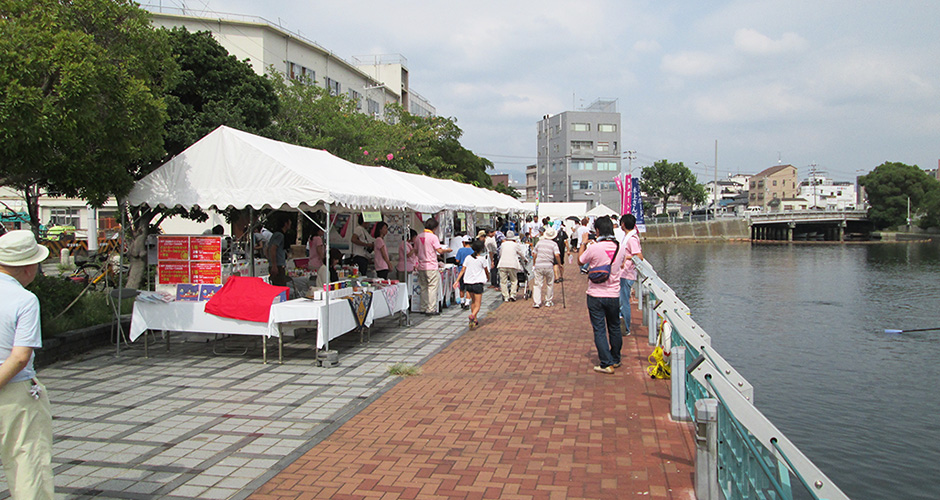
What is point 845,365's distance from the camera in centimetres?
1220

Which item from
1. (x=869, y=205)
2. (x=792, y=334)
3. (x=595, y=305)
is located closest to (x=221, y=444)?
(x=595, y=305)

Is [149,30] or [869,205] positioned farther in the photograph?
[869,205]

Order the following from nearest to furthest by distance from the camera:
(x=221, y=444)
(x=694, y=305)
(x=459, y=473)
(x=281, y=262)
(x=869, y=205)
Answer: (x=459, y=473), (x=221, y=444), (x=281, y=262), (x=694, y=305), (x=869, y=205)

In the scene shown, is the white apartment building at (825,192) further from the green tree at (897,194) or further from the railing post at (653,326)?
the railing post at (653,326)

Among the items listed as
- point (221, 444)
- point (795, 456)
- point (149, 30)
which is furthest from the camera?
point (149, 30)

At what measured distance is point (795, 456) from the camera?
294 centimetres

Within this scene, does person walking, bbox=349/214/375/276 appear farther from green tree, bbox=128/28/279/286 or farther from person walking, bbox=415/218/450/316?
green tree, bbox=128/28/279/286

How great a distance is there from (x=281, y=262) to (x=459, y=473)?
28.7 ft

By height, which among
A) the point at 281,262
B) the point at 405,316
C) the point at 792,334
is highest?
the point at 281,262

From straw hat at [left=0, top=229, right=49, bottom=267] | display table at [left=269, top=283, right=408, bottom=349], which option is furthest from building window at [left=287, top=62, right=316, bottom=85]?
straw hat at [left=0, top=229, right=49, bottom=267]

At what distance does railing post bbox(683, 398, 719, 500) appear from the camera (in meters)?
3.62

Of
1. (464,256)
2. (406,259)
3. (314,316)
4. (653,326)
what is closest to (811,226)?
(464,256)

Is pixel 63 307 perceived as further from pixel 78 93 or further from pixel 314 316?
pixel 314 316

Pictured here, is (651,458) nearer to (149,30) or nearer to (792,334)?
(149,30)
